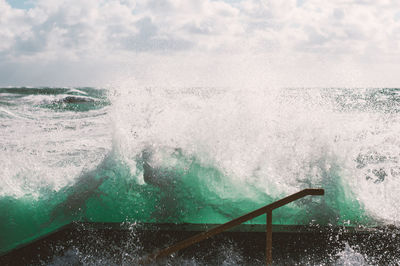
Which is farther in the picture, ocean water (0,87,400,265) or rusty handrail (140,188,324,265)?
ocean water (0,87,400,265)

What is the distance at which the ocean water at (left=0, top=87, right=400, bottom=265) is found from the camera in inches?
166

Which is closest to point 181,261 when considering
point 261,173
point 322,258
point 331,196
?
point 322,258

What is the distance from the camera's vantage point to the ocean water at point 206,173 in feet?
13.9

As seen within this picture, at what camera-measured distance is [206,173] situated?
15.1 feet

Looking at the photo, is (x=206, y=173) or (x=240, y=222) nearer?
(x=240, y=222)

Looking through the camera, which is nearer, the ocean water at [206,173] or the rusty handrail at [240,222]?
the rusty handrail at [240,222]

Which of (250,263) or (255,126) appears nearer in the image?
(250,263)

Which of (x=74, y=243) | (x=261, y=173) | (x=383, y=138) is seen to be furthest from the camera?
(x=383, y=138)

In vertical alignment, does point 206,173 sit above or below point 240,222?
below

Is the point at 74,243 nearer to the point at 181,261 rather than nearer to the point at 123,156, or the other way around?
the point at 181,261

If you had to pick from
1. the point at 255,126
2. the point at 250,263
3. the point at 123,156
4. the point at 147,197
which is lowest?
the point at 250,263

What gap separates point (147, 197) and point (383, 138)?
3840 mm

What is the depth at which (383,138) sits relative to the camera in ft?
18.4

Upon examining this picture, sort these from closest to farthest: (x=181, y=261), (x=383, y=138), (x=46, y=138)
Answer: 1. (x=181, y=261)
2. (x=383, y=138)
3. (x=46, y=138)
